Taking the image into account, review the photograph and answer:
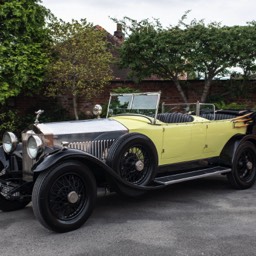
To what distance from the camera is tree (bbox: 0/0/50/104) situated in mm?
9086

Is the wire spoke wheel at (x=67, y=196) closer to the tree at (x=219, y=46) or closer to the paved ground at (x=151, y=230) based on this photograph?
the paved ground at (x=151, y=230)

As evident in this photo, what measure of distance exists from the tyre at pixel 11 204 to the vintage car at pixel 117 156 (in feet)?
0.04

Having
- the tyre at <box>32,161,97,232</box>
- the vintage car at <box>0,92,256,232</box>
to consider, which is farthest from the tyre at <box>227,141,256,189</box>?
the tyre at <box>32,161,97,232</box>

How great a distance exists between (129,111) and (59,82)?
5.34 metres

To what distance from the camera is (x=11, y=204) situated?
4824 mm

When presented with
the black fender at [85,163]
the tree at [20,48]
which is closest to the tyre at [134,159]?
the black fender at [85,163]

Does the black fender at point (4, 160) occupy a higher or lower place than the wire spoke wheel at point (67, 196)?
higher

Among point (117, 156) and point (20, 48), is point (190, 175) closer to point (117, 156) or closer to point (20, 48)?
point (117, 156)

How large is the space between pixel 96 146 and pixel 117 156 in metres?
0.35

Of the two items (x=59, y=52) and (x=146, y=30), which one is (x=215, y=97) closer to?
(x=146, y=30)

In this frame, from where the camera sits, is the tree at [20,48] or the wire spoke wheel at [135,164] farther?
the tree at [20,48]

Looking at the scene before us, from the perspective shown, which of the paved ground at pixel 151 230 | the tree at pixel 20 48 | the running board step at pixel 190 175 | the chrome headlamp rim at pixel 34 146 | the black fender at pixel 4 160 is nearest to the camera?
the paved ground at pixel 151 230

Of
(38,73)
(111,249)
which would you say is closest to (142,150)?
(111,249)

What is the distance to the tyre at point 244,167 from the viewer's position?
5844 millimetres
